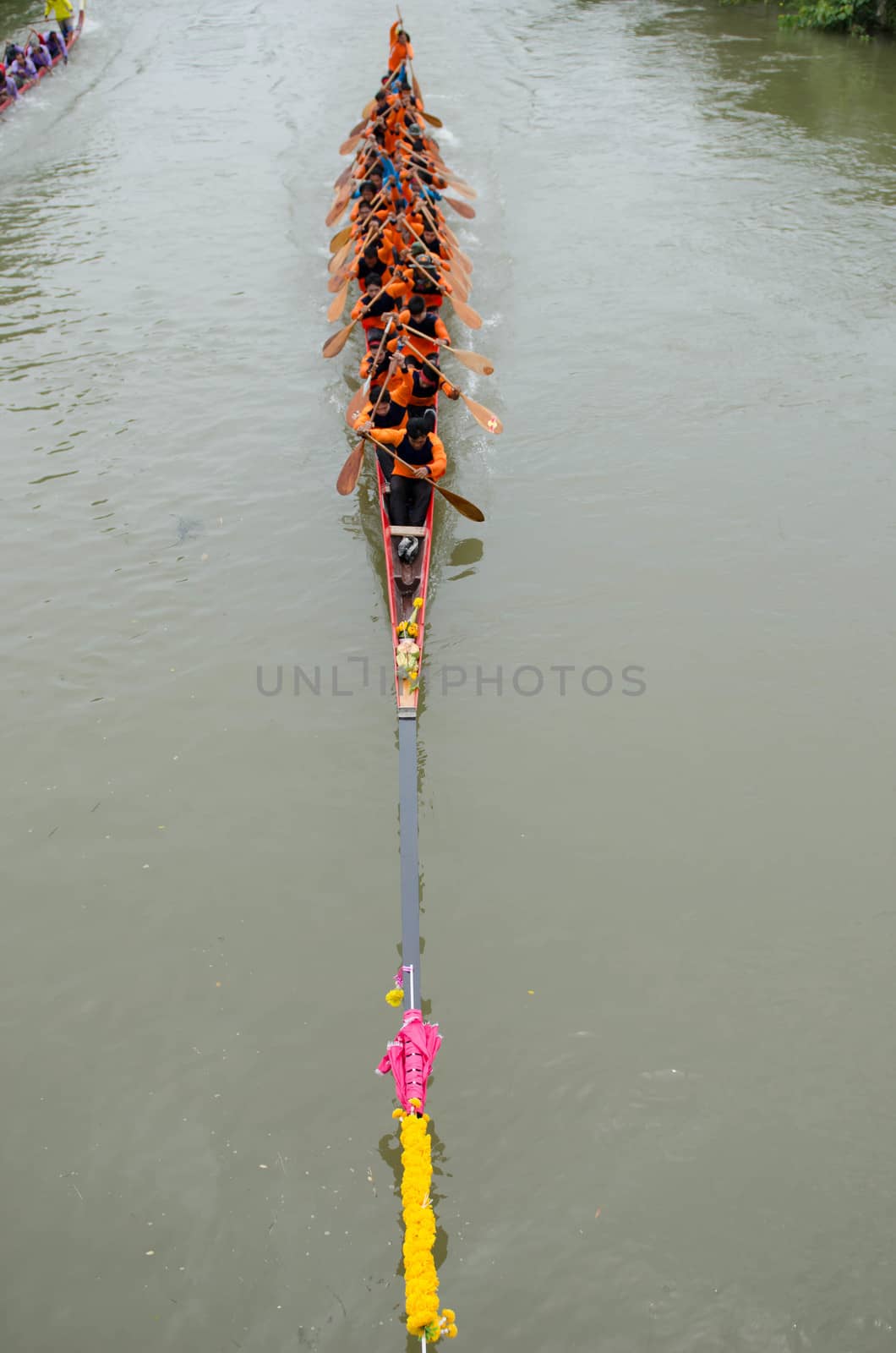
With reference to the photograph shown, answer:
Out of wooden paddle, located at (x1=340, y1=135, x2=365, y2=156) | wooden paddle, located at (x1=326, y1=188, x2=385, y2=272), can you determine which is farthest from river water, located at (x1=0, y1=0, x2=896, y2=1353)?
wooden paddle, located at (x1=340, y1=135, x2=365, y2=156)

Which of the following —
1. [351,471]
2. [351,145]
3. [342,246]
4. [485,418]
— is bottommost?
[351,471]

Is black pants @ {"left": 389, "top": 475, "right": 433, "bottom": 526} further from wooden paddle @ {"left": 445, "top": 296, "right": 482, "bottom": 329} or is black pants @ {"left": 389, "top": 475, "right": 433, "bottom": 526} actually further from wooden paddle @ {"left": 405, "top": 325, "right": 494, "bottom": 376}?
wooden paddle @ {"left": 445, "top": 296, "right": 482, "bottom": 329}

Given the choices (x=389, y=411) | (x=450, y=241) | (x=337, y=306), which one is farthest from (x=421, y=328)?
(x=450, y=241)

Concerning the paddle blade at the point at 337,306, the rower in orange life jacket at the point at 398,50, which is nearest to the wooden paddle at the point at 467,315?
the paddle blade at the point at 337,306

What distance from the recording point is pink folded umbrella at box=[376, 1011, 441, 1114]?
14.9 ft

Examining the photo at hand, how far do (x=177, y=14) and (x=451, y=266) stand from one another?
1514cm

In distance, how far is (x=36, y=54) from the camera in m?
18.4

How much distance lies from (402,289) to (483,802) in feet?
17.9

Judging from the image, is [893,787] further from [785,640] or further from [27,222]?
[27,222]

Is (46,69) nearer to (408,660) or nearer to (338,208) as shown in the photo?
(338,208)

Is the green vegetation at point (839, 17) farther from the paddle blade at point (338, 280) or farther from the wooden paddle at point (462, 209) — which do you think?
the paddle blade at point (338, 280)

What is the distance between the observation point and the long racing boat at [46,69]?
1719cm

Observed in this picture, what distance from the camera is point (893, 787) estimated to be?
670cm

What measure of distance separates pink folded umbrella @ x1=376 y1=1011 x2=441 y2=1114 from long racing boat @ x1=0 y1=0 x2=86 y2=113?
17.8 metres
